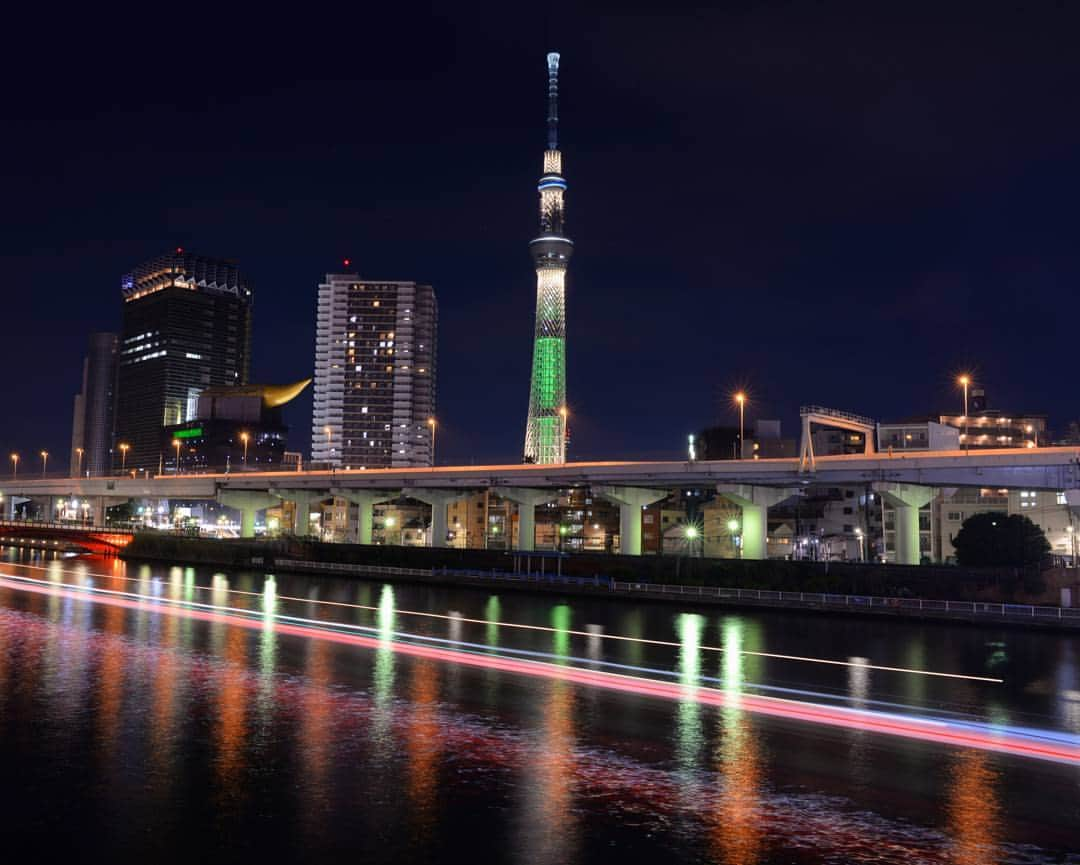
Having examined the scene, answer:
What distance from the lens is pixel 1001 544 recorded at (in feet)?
→ 189

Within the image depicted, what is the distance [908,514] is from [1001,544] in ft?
20.1

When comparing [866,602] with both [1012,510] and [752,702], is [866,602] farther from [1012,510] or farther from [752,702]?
[1012,510]

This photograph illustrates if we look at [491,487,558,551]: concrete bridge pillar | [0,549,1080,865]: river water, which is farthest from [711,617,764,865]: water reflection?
[491,487,558,551]: concrete bridge pillar

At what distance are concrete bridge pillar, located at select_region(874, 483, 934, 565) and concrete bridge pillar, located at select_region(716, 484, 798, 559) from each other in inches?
336

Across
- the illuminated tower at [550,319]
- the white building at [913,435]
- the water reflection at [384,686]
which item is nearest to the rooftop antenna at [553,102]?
the illuminated tower at [550,319]

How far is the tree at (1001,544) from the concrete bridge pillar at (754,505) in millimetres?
12248

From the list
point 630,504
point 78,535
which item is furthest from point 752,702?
point 78,535

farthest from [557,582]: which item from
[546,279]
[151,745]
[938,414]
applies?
[546,279]

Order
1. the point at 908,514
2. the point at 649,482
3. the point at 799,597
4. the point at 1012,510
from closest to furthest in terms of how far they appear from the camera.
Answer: the point at 799,597, the point at 908,514, the point at 649,482, the point at 1012,510

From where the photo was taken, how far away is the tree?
5738 cm

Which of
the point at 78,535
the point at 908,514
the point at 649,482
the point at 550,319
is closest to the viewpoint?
the point at 908,514

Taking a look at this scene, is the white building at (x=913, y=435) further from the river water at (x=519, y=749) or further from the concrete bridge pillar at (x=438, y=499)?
the river water at (x=519, y=749)

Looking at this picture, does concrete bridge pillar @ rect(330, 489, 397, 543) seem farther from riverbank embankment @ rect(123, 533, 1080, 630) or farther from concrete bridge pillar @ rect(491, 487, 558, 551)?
concrete bridge pillar @ rect(491, 487, 558, 551)

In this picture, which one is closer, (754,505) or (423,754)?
(423,754)
